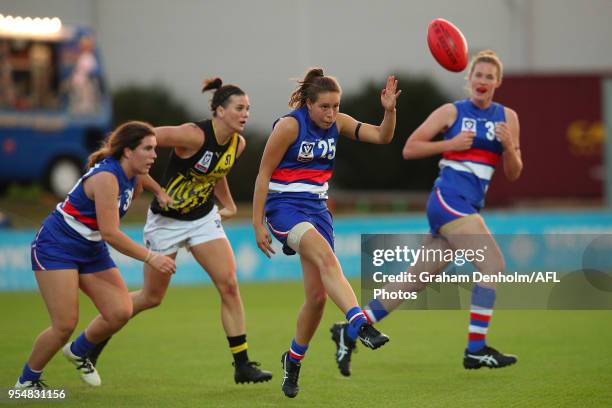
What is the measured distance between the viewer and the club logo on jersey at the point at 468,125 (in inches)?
316

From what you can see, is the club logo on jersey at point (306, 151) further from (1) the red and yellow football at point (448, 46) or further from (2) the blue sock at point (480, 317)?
(2) the blue sock at point (480, 317)

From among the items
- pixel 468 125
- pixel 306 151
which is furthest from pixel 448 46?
pixel 306 151

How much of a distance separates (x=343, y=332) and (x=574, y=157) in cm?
1748

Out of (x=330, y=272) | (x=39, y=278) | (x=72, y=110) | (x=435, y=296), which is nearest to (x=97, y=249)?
(x=39, y=278)

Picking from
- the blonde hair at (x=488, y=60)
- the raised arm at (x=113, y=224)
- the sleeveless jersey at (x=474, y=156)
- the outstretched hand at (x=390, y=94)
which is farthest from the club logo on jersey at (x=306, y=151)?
the blonde hair at (x=488, y=60)

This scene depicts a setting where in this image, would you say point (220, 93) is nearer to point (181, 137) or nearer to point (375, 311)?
point (181, 137)

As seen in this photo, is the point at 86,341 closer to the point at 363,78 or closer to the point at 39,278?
the point at 39,278

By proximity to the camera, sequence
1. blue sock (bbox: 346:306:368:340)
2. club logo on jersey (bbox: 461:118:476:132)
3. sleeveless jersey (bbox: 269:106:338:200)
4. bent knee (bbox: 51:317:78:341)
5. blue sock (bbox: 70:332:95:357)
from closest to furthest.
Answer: blue sock (bbox: 346:306:368:340) → bent knee (bbox: 51:317:78:341) → sleeveless jersey (bbox: 269:106:338:200) → blue sock (bbox: 70:332:95:357) → club logo on jersey (bbox: 461:118:476:132)

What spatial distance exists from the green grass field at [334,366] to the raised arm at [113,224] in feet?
3.06

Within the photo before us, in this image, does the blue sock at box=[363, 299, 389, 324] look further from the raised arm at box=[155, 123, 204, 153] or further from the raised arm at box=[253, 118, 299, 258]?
the raised arm at box=[155, 123, 204, 153]

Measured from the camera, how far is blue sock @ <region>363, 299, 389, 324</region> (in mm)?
8070

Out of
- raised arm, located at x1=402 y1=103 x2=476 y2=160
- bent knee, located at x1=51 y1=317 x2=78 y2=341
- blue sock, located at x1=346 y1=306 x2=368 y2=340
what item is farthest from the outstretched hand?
bent knee, located at x1=51 y1=317 x2=78 y2=341

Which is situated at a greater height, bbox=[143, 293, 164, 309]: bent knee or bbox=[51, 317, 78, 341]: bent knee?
bbox=[51, 317, 78, 341]: bent knee

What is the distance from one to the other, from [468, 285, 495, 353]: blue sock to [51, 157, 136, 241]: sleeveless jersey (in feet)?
8.81
